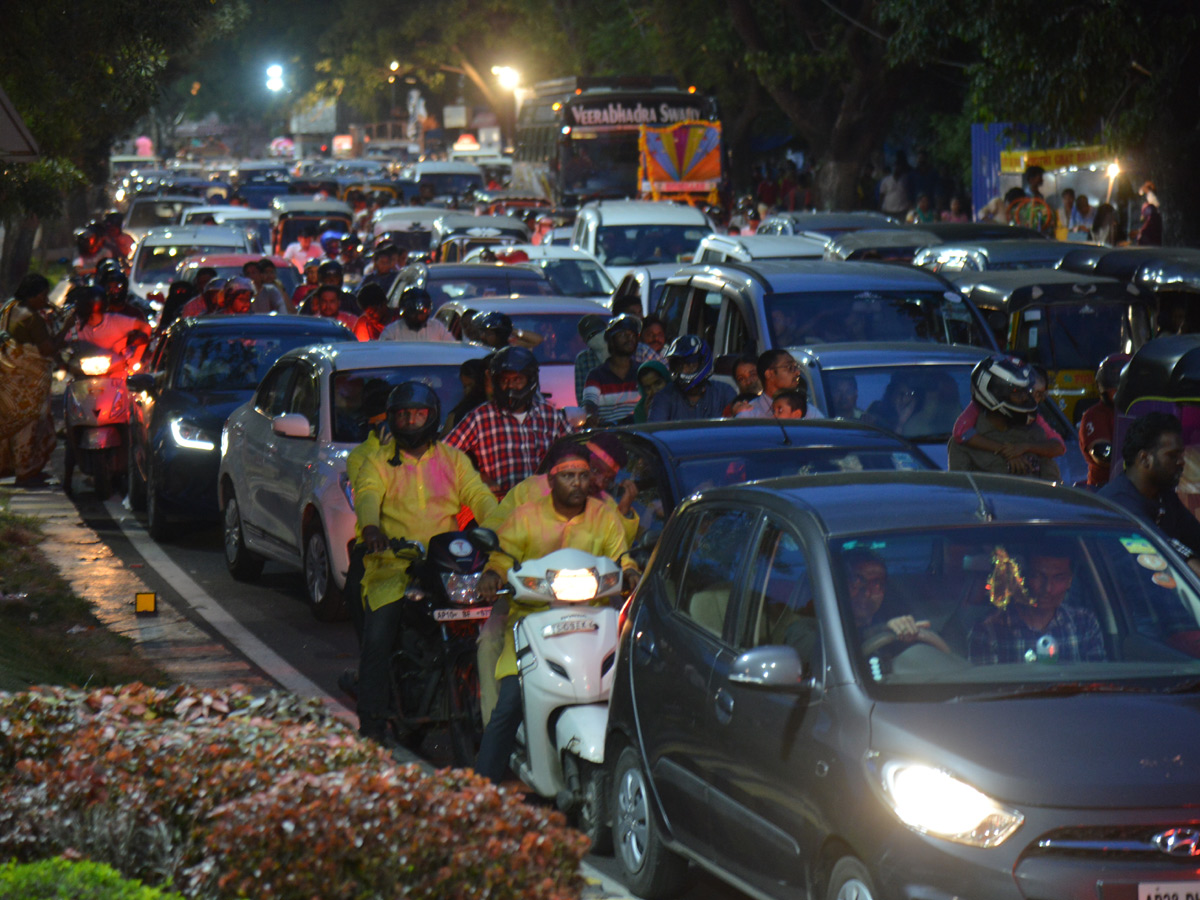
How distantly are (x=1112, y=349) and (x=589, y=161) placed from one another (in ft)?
91.4

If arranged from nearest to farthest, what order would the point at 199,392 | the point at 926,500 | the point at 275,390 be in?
the point at 926,500 < the point at 275,390 < the point at 199,392

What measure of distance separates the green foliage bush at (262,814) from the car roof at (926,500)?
5.10ft

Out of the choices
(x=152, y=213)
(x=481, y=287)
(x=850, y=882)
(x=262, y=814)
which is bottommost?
(x=850, y=882)

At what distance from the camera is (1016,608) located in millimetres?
5719

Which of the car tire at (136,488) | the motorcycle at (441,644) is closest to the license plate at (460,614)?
the motorcycle at (441,644)

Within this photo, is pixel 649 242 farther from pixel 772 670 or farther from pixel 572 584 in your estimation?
pixel 772 670

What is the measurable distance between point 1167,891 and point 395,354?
26.5 feet

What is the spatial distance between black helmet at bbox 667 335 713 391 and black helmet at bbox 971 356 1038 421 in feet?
6.91

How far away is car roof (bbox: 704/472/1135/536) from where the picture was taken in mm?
5883

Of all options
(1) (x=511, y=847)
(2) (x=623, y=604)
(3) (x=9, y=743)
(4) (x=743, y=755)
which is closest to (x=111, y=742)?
(3) (x=9, y=743)

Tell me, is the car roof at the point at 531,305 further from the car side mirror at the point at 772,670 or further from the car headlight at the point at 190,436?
the car side mirror at the point at 772,670

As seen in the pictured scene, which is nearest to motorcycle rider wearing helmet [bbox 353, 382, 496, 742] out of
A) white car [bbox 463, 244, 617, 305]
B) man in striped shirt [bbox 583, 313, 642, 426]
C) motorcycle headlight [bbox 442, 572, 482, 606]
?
motorcycle headlight [bbox 442, 572, 482, 606]

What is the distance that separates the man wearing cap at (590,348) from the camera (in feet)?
45.3

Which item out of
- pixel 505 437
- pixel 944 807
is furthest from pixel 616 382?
pixel 944 807
